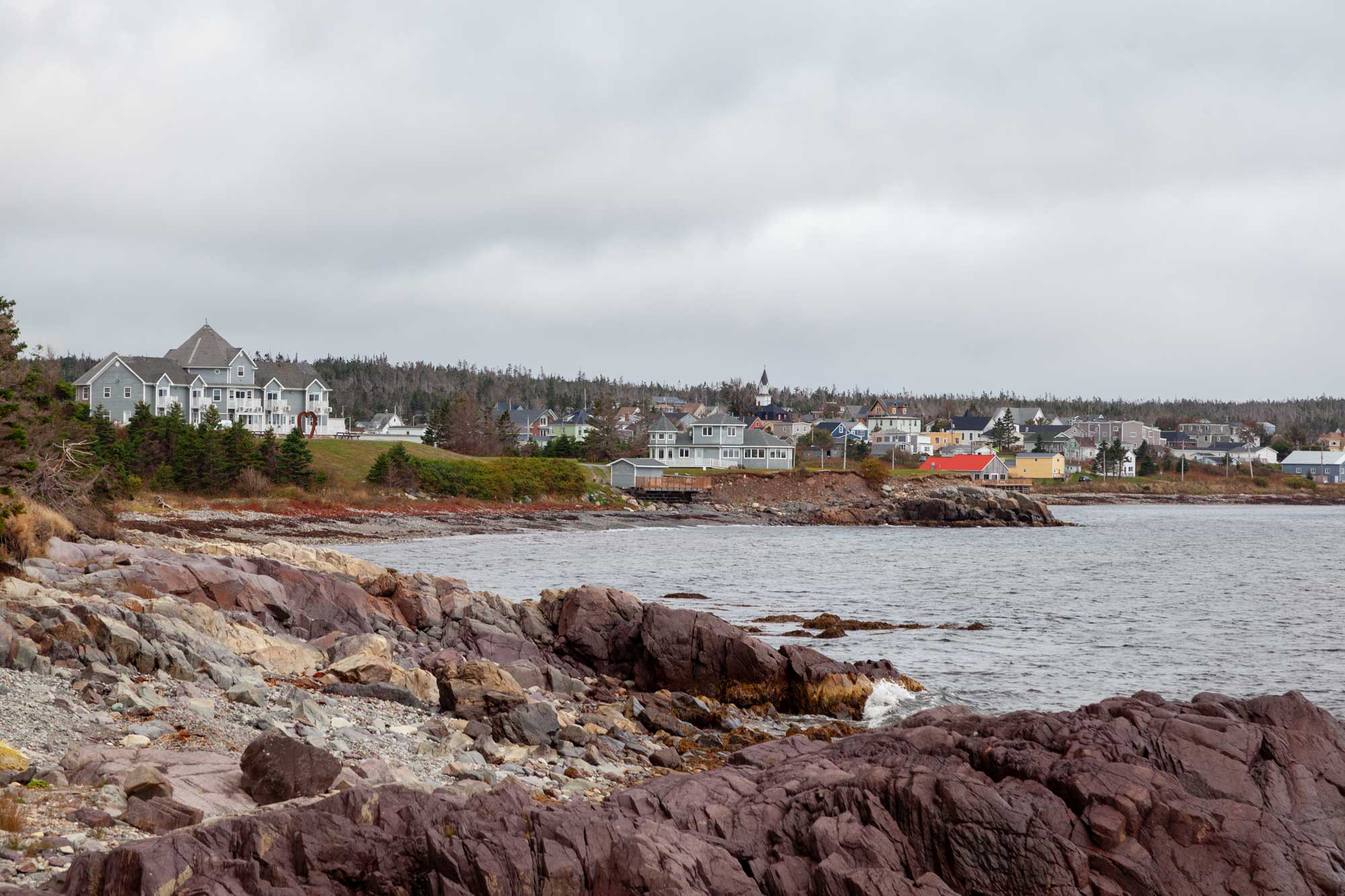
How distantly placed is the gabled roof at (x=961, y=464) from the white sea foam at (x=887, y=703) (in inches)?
4219

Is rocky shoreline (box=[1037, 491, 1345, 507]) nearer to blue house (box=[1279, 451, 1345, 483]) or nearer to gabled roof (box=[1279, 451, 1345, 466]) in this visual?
blue house (box=[1279, 451, 1345, 483])

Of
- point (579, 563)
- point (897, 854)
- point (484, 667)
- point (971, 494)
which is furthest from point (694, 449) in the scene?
point (897, 854)

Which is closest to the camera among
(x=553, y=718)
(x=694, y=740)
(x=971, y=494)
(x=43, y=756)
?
(x=43, y=756)

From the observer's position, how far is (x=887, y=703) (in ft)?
61.6

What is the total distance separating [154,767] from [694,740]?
840 cm

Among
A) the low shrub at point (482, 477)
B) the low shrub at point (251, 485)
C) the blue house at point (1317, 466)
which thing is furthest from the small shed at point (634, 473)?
the blue house at point (1317, 466)

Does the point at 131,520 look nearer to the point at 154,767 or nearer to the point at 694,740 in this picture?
the point at 694,740

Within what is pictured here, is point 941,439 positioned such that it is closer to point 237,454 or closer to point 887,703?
point 237,454

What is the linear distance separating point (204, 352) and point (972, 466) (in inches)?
3244

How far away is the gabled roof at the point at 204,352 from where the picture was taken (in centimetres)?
8631

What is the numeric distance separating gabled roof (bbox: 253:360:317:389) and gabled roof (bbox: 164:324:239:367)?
10.1 feet

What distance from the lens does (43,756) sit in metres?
9.95

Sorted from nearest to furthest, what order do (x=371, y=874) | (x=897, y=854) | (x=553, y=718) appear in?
(x=371, y=874) → (x=897, y=854) → (x=553, y=718)

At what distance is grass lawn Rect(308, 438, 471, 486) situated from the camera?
237 ft
